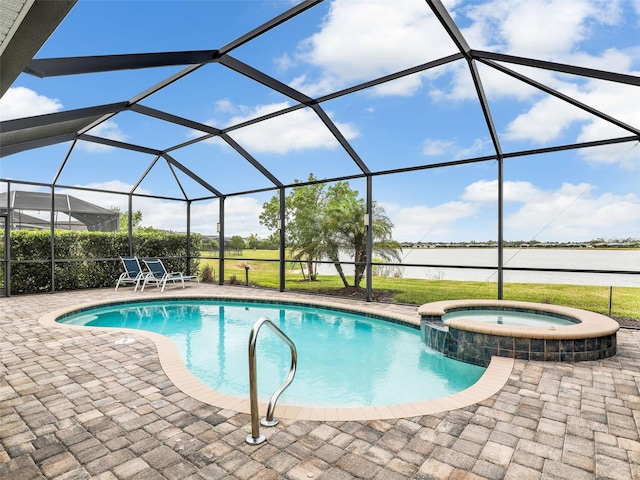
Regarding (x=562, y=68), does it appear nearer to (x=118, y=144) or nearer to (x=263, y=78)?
(x=263, y=78)

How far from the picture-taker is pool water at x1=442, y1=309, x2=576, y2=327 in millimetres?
5559

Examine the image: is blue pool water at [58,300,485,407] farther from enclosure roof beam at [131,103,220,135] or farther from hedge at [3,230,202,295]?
enclosure roof beam at [131,103,220,135]

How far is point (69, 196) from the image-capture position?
9.78 metres

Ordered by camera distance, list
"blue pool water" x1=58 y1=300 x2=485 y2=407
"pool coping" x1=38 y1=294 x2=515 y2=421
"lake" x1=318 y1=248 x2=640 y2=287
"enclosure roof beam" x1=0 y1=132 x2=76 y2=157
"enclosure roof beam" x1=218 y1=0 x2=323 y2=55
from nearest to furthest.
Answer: "pool coping" x1=38 y1=294 x2=515 y2=421 < "blue pool water" x1=58 y1=300 x2=485 y2=407 < "enclosure roof beam" x1=218 y1=0 x2=323 y2=55 < "enclosure roof beam" x1=0 y1=132 x2=76 y2=157 < "lake" x1=318 y1=248 x2=640 y2=287

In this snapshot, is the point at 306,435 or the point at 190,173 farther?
the point at 190,173

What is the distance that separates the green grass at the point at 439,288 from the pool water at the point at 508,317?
4.33m

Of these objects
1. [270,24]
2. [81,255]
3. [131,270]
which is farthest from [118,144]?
[270,24]

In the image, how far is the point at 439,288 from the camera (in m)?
12.8

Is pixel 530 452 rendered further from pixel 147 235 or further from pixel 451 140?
pixel 147 235

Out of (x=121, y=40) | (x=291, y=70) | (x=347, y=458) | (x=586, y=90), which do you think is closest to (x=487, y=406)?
(x=347, y=458)

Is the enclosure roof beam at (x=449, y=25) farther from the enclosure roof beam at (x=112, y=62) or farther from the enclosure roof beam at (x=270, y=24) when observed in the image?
the enclosure roof beam at (x=112, y=62)

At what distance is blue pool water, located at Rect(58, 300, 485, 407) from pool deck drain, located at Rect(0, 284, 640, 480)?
0.85 m

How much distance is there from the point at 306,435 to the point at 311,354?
109 inches

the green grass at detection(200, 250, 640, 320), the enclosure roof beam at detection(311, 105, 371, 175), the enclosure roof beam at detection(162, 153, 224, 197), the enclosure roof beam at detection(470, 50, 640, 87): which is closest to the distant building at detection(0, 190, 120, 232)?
the enclosure roof beam at detection(162, 153, 224, 197)
